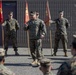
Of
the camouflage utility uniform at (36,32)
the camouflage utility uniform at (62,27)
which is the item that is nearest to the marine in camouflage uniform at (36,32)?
the camouflage utility uniform at (36,32)

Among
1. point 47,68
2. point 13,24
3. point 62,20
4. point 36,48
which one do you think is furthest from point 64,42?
point 47,68

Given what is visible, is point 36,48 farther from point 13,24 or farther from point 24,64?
point 13,24

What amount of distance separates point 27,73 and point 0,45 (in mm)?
9749

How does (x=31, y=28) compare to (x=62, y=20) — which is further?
(x=62, y=20)

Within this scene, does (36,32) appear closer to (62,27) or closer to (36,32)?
(36,32)

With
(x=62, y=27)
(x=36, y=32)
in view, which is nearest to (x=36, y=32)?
(x=36, y=32)

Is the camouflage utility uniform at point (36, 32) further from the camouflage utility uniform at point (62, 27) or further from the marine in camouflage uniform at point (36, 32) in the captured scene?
the camouflage utility uniform at point (62, 27)

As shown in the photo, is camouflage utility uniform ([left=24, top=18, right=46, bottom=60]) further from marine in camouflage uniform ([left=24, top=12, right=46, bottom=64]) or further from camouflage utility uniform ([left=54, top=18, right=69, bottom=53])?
camouflage utility uniform ([left=54, top=18, right=69, bottom=53])

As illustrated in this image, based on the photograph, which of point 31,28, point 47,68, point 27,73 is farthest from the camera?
point 31,28

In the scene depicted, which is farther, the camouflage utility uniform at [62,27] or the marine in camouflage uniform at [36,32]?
the camouflage utility uniform at [62,27]

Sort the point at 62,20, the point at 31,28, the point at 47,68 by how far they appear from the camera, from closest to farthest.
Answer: the point at 47,68
the point at 31,28
the point at 62,20

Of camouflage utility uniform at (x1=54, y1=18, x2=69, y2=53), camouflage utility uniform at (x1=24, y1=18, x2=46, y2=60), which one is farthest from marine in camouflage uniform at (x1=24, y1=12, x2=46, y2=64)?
camouflage utility uniform at (x1=54, y1=18, x2=69, y2=53)

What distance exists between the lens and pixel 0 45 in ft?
68.2

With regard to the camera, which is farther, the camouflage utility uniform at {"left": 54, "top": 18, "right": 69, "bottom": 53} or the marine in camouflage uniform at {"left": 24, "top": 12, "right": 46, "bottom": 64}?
the camouflage utility uniform at {"left": 54, "top": 18, "right": 69, "bottom": 53}
